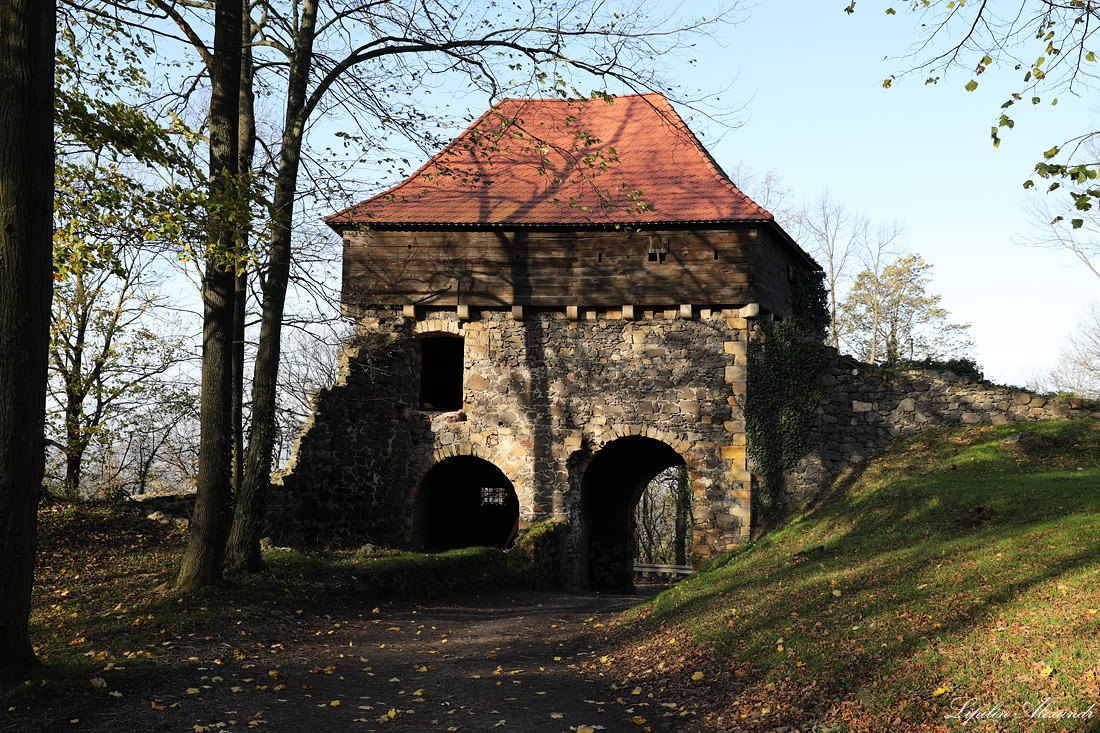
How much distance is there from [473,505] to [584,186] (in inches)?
309

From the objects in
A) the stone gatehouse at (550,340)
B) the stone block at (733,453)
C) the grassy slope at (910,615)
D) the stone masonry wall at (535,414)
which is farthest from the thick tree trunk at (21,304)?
the stone block at (733,453)

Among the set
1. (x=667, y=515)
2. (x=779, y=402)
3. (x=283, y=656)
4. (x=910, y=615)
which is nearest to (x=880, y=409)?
(x=779, y=402)

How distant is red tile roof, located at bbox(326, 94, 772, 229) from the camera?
49.4 feet

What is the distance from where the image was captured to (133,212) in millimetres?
7523

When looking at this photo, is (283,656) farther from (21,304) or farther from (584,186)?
(584,186)

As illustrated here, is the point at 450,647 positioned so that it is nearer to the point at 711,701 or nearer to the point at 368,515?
the point at 711,701

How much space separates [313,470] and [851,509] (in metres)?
9.32

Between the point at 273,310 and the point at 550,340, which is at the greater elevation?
the point at 550,340

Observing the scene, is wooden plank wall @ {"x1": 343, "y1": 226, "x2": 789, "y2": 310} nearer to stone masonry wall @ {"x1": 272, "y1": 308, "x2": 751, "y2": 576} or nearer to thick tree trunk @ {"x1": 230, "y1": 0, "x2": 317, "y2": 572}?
stone masonry wall @ {"x1": 272, "y1": 308, "x2": 751, "y2": 576}

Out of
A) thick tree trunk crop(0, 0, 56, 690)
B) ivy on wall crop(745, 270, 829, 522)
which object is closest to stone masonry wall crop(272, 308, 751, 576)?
ivy on wall crop(745, 270, 829, 522)

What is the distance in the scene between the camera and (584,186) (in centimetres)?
1605

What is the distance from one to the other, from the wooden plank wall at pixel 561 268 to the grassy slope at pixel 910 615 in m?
5.20

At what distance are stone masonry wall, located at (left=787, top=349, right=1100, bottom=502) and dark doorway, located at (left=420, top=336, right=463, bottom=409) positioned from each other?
817 centimetres

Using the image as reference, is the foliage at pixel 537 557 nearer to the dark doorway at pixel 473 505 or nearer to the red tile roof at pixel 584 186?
the dark doorway at pixel 473 505
